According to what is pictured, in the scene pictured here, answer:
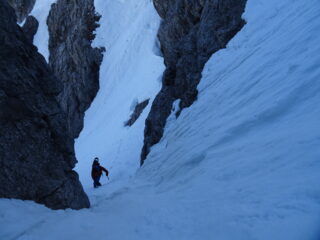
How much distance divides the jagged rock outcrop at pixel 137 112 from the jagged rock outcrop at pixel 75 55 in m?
9.51

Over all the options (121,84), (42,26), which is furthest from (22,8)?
(121,84)

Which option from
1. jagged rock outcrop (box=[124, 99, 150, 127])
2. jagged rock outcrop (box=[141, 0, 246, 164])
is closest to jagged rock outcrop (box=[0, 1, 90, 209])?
jagged rock outcrop (box=[141, 0, 246, 164])

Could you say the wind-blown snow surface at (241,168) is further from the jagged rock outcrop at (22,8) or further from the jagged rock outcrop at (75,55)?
the jagged rock outcrop at (22,8)

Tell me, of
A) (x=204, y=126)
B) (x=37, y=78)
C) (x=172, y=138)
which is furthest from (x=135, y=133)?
(x=37, y=78)

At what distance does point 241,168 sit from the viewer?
19.0 feet

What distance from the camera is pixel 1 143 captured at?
6.75m

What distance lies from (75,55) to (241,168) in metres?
32.9

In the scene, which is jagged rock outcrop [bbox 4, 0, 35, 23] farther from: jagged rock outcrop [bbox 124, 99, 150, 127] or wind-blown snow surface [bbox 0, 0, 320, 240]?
wind-blown snow surface [bbox 0, 0, 320, 240]

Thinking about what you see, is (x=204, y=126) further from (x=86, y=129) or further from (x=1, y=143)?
(x=86, y=129)

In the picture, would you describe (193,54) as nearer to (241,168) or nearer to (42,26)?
(241,168)

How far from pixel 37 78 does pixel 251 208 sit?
21.1 ft

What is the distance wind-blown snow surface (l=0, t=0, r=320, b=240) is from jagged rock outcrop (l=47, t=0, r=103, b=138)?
23.7m

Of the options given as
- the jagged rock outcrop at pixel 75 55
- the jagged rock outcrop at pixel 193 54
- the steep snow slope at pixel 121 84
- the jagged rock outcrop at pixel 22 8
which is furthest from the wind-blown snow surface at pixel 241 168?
the jagged rock outcrop at pixel 22 8

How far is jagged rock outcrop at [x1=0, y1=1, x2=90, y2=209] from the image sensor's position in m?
6.88
